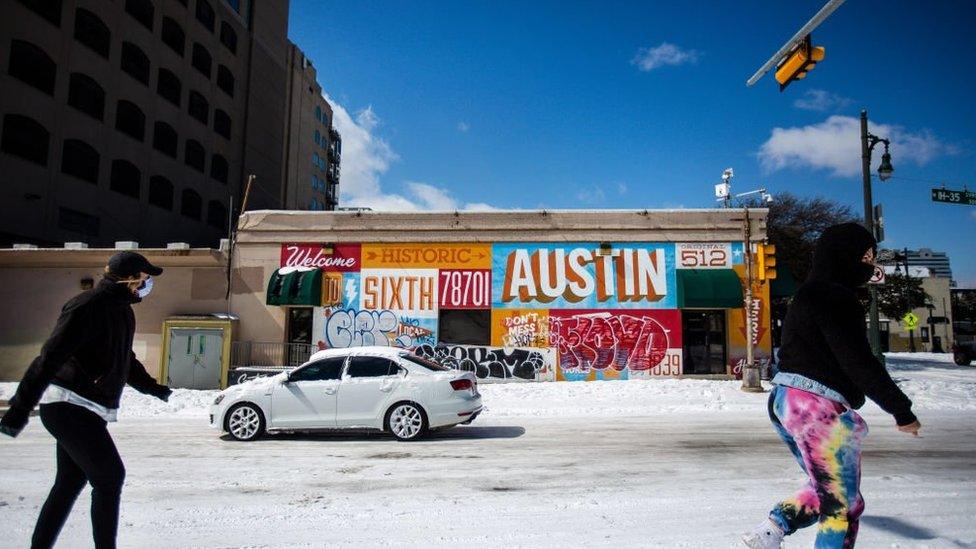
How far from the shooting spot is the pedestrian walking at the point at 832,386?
9.23 ft

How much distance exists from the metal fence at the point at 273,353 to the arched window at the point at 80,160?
55.8ft

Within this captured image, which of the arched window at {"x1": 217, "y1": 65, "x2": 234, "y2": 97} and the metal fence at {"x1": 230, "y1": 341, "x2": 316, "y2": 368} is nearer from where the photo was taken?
the metal fence at {"x1": 230, "y1": 341, "x2": 316, "y2": 368}

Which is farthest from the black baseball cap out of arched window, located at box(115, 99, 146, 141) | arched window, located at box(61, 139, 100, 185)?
arched window, located at box(115, 99, 146, 141)

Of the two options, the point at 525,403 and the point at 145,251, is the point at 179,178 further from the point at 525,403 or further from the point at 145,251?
the point at 525,403

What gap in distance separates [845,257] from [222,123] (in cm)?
4339

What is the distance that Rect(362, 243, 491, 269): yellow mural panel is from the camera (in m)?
18.6

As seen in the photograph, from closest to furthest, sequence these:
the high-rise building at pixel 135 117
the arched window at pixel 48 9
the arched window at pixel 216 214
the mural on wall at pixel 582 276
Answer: the mural on wall at pixel 582 276 → the high-rise building at pixel 135 117 → the arched window at pixel 48 9 → the arched window at pixel 216 214

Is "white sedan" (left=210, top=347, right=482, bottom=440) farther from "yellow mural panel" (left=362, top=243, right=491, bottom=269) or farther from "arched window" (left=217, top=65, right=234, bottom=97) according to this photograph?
"arched window" (left=217, top=65, right=234, bottom=97)

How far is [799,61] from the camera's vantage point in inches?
317

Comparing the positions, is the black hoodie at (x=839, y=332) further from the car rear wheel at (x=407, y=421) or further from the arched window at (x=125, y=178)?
the arched window at (x=125, y=178)

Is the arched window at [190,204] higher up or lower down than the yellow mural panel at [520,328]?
higher up

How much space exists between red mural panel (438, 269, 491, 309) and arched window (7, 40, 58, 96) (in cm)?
2235

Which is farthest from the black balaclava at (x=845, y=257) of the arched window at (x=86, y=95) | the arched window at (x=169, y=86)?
Result: the arched window at (x=169, y=86)

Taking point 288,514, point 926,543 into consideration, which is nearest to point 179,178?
point 288,514
